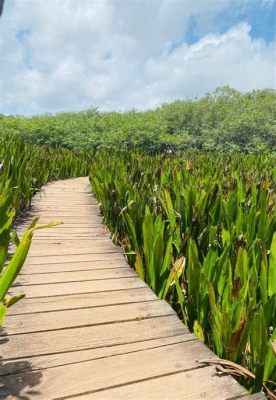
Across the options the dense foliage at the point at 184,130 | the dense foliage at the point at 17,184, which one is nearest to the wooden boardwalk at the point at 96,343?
the dense foliage at the point at 17,184

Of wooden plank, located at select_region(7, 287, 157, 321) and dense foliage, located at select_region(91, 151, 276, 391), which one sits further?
wooden plank, located at select_region(7, 287, 157, 321)

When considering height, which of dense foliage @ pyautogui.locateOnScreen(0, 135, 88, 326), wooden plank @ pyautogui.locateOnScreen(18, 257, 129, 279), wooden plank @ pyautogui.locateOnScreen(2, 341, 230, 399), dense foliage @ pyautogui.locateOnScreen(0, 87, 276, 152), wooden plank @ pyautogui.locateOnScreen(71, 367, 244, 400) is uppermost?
dense foliage @ pyautogui.locateOnScreen(0, 87, 276, 152)

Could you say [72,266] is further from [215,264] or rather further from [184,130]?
[184,130]

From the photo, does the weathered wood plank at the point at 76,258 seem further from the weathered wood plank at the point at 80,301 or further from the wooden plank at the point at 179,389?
the wooden plank at the point at 179,389

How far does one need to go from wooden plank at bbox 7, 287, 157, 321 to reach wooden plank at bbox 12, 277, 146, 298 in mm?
54

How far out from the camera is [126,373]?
149 centimetres

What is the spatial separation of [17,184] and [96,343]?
2550mm

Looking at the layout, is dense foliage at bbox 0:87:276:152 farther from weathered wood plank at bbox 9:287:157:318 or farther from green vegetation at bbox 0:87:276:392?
weathered wood plank at bbox 9:287:157:318

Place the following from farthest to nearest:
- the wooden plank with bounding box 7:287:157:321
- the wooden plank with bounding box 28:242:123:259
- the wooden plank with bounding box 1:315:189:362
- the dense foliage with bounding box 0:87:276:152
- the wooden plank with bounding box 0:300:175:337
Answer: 1. the dense foliage with bounding box 0:87:276:152
2. the wooden plank with bounding box 28:242:123:259
3. the wooden plank with bounding box 7:287:157:321
4. the wooden plank with bounding box 0:300:175:337
5. the wooden plank with bounding box 1:315:189:362

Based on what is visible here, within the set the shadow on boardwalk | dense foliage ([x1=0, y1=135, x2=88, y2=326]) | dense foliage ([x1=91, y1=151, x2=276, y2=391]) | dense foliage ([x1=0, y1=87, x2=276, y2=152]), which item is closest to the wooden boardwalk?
the shadow on boardwalk

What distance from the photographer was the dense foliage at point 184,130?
41.1ft

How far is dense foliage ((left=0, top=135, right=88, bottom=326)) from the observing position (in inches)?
50.8

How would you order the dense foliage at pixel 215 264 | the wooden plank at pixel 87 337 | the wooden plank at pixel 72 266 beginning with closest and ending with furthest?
the dense foliage at pixel 215 264 < the wooden plank at pixel 87 337 < the wooden plank at pixel 72 266

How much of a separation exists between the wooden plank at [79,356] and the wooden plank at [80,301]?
1.40ft
